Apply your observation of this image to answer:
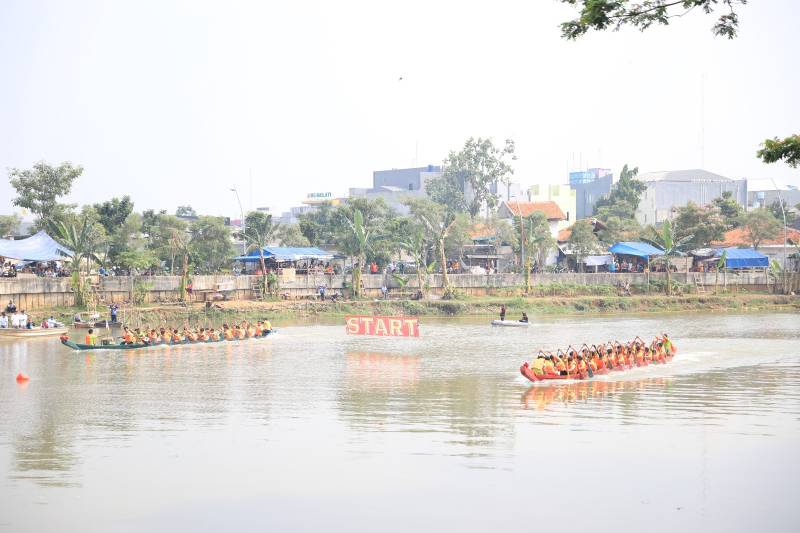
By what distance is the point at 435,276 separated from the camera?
60.6 meters

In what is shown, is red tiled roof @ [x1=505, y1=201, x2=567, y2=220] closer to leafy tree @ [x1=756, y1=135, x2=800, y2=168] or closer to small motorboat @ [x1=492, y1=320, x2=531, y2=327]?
small motorboat @ [x1=492, y1=320, x2=531, y2=327]

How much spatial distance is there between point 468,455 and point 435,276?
41.4 meters

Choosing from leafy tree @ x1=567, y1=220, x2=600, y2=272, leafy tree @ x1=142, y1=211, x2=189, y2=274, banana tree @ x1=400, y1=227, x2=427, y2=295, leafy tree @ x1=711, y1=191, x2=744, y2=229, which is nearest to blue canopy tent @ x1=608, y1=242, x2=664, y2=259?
leafy tree @ x1=567, y1=220, x2=600, y2=272

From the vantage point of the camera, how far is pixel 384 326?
45.0 meters

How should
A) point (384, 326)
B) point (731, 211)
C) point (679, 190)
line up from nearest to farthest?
point (384, 326), point (731, 211), point (679, 190)

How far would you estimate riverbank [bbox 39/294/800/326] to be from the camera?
50500 millimetres

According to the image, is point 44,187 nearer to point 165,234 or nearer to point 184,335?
Result: point 165,234

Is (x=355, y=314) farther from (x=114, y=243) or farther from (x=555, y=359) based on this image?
(x=555, y=359)

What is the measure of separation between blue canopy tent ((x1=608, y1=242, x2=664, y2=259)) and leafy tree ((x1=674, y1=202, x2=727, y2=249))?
323 centimetres

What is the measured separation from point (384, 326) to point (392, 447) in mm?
25028

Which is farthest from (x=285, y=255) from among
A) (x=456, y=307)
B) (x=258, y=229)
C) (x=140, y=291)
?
(x=456, y=307)

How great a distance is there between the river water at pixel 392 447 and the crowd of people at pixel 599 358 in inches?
22.7

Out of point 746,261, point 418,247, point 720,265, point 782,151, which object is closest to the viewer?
point 782,151

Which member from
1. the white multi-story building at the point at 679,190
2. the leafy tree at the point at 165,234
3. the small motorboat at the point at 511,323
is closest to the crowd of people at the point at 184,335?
the small motorboat at the point at 511,323
